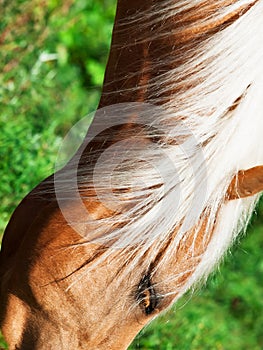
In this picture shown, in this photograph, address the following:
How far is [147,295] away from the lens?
115 cm

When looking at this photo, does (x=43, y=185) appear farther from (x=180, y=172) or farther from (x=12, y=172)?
(x=12, y=172)

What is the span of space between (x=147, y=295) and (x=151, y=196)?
165mm

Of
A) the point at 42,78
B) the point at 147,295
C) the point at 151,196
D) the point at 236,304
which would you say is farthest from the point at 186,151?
the point at 236,304

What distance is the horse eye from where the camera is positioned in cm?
113

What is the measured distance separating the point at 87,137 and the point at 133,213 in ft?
0.68

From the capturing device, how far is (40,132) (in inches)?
100.0

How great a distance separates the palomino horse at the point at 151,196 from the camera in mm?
1083

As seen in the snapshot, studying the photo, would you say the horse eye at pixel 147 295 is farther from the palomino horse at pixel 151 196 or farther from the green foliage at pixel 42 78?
the green foliage at pixel 42 78

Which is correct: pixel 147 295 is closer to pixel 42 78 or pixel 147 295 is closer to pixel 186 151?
pixel 186 151

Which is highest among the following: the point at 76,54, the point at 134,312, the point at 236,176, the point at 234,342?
the point at 236,176

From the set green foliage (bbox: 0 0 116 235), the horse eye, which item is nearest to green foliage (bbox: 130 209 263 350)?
green foliage (bbox: 0 0 116 235)

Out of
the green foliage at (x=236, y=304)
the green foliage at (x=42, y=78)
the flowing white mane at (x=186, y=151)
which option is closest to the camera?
the flowing white mane at (x=186, y=151)

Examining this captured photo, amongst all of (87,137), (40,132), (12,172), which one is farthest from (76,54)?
(87,137)

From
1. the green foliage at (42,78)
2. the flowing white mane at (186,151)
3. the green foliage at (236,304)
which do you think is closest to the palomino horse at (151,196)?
the flowing white mane at (186,151)
